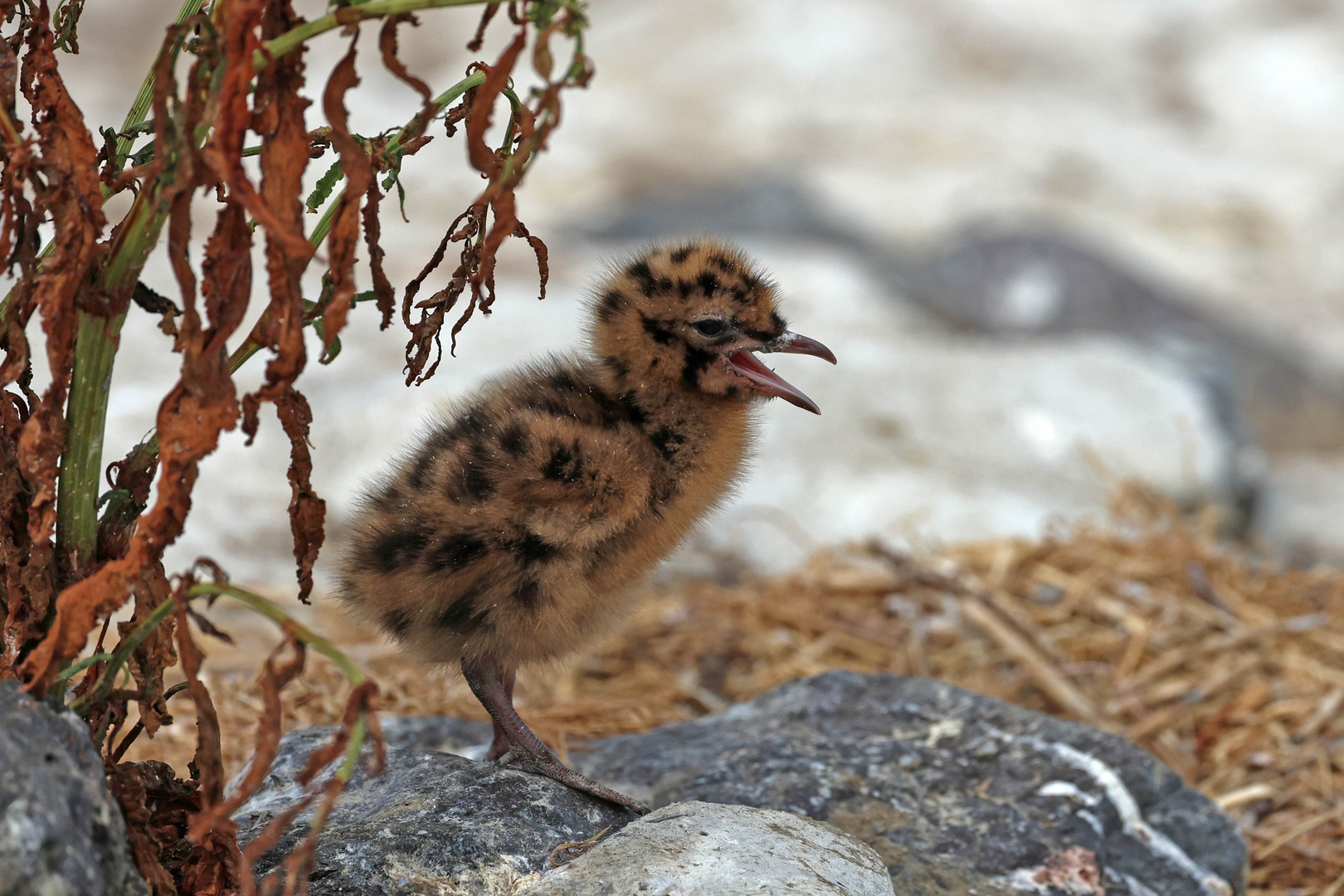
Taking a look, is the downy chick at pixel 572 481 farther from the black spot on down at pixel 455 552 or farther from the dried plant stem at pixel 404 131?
the dried plant stem at pixel 404 131

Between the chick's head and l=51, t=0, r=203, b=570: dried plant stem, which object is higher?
the chick's head

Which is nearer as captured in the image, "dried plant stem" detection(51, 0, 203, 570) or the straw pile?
"dried plant stem" detection(51, 0, 203, 570)

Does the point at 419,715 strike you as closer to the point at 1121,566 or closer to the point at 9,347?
the point at 9,347

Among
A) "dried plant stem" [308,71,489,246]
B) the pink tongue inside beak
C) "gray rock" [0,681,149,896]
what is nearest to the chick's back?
the pink tongue inside beak

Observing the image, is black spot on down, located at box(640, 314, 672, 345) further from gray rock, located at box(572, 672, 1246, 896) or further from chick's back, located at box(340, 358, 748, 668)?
gray rock, located at box(572, 672, 1246, 896)

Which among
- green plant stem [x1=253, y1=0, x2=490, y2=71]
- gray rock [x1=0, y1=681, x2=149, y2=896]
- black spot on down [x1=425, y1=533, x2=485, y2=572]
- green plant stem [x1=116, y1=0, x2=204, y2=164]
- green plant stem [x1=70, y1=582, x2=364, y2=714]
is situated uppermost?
green plant stem [x1=116, y1=0, x2=204, y2=164]

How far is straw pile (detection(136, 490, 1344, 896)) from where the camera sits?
11.5 feet

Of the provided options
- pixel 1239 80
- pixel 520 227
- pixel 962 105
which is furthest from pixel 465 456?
pixel 1239 80

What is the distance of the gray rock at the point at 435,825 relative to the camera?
6.72 ft

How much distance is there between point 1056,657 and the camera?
13.9 ft

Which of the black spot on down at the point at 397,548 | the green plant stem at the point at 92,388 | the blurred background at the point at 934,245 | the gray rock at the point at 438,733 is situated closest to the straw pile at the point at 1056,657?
the gray rock at the point at 438,733

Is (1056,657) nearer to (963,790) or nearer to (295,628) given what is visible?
(963,790)

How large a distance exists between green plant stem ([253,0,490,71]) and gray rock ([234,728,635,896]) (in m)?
1.21

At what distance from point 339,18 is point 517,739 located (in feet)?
4.79
